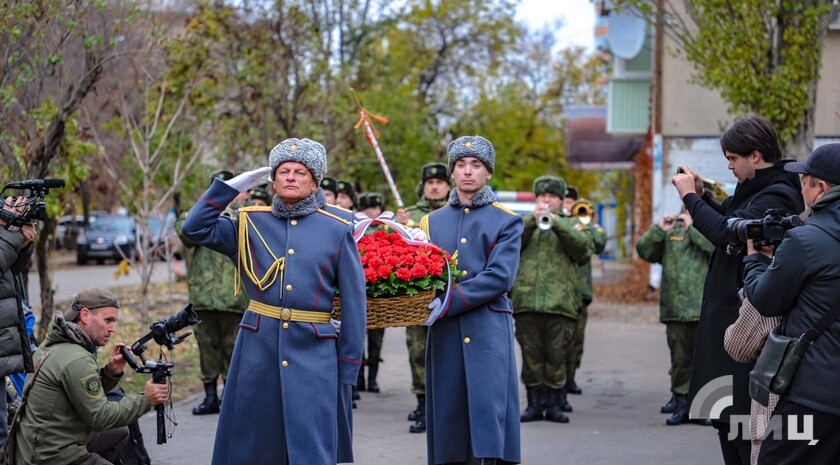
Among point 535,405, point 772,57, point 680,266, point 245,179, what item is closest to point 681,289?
point 680,266

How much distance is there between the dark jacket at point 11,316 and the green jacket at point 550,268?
175 inches

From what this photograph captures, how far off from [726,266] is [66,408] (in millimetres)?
3470

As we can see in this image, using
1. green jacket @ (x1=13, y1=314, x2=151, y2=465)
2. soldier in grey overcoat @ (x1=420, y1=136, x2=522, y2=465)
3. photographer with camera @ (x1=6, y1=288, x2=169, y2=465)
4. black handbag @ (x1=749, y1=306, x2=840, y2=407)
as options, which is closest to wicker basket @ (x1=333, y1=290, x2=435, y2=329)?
soldier in grey overcoat @ (x1=420, y1=136, x2=522, y2=465)

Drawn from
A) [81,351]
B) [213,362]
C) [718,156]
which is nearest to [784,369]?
[81,351]

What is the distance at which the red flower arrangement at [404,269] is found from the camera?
6.32m

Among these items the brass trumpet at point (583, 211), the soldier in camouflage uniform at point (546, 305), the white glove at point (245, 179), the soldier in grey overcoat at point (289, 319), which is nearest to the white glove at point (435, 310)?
the soldier in grey overcoat at point (289, 319)

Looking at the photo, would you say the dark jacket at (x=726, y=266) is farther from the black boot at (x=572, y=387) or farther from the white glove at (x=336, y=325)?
the black boot at (x=572, y=387)

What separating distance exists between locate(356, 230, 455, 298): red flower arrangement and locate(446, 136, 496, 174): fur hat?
0.60m

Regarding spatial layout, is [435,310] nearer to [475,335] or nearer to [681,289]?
[475,335]

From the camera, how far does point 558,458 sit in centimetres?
874

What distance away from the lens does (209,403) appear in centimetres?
1049

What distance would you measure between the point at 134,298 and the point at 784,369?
750 inches

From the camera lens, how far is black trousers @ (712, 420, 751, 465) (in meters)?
6.07

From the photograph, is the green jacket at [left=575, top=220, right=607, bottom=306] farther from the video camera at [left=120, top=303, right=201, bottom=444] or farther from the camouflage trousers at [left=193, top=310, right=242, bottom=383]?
the video camera at [left=120, top=303, right=201, bottom=444]
